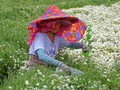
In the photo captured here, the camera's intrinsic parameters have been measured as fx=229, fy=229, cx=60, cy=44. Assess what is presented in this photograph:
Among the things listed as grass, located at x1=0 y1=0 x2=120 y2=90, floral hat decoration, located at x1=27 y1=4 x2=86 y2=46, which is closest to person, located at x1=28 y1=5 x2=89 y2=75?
floral hat decoration, located at x1=27 y1=4 x2=86 y2=46

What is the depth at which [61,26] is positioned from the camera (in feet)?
18.4

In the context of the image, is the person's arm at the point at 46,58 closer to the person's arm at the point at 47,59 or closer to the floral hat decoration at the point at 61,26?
the person's arm at the point at 47,59

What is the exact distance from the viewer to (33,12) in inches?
575

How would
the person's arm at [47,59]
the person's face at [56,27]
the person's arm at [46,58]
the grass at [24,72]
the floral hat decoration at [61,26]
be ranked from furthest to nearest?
the person's face at [56,27] < the floral hat decoration at [61,26] < the person's arm at [46,58] < the person's arm at [47,59] < the grass at [24,72]

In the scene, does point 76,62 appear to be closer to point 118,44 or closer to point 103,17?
point 118,44

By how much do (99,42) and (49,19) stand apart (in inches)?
140

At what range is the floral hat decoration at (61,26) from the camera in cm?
506

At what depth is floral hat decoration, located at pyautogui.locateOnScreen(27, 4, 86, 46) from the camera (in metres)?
5.06

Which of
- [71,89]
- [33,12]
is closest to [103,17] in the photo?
[33,12]

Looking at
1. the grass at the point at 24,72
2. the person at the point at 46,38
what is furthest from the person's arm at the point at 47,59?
the grass at the point at 24,72

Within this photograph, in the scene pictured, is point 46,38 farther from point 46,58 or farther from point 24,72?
point 24,72

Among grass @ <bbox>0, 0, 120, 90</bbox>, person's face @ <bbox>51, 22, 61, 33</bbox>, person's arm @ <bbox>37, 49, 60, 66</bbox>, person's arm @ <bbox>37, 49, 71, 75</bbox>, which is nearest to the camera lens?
grass @ <bbox>0, 0, 120, 90</bbox>

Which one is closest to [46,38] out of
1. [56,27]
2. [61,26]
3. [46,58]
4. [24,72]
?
[56,27]

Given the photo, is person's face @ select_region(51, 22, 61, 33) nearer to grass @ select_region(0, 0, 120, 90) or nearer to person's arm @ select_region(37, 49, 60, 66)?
person's arm @ select_region(37, 49, 60, 66)
